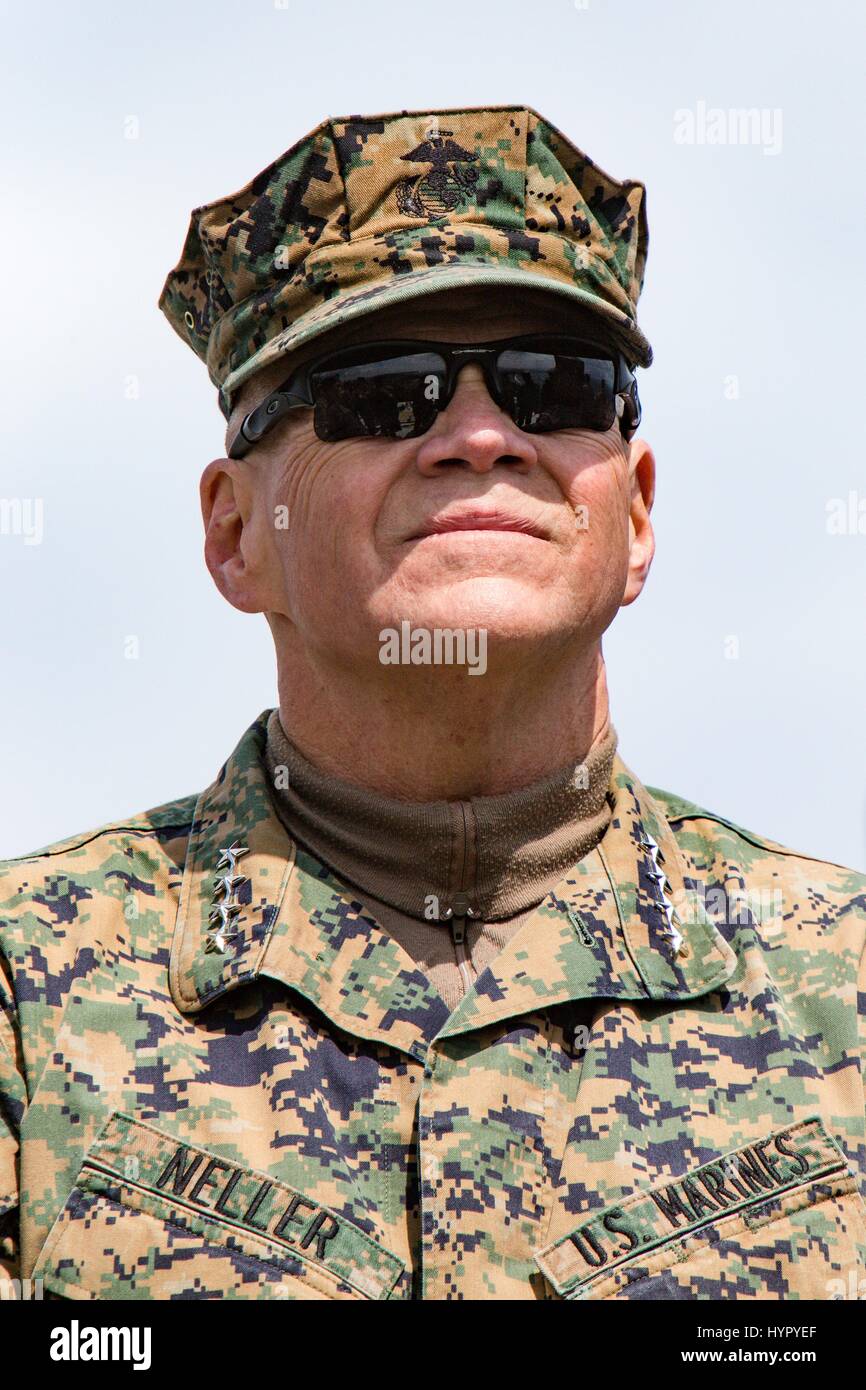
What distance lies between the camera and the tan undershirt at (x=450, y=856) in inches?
208

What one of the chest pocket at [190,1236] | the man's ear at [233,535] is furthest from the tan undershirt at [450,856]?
the chest pocket at [190,1236]

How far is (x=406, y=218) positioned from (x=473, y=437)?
0.85 metres

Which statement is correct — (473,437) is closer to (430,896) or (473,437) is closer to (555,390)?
(555,390)

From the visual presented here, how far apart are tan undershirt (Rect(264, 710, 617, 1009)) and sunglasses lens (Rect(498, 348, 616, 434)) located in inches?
40.0

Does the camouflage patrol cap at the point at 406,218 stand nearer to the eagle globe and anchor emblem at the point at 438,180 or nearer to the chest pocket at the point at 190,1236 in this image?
the eagle globe and anchor emblem at the point at 438,180

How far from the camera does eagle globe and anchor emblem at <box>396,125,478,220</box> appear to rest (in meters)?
5.63

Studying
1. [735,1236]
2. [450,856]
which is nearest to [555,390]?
[450,856]

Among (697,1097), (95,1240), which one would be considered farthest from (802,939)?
(95,1240)

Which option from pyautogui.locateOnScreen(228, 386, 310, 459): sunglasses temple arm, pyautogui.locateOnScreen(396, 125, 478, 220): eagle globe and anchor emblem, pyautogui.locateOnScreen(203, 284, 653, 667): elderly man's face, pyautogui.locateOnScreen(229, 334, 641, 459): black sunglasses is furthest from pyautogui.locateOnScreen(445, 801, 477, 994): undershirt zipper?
pyautogui.locateOnScreen(396, 125, 478, 220): eagle globe and anchor emblem

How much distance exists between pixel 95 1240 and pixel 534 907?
1.55 metres

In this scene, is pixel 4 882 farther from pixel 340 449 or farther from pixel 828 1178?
pixel 828 1178

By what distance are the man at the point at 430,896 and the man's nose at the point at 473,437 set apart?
12 millimetres
